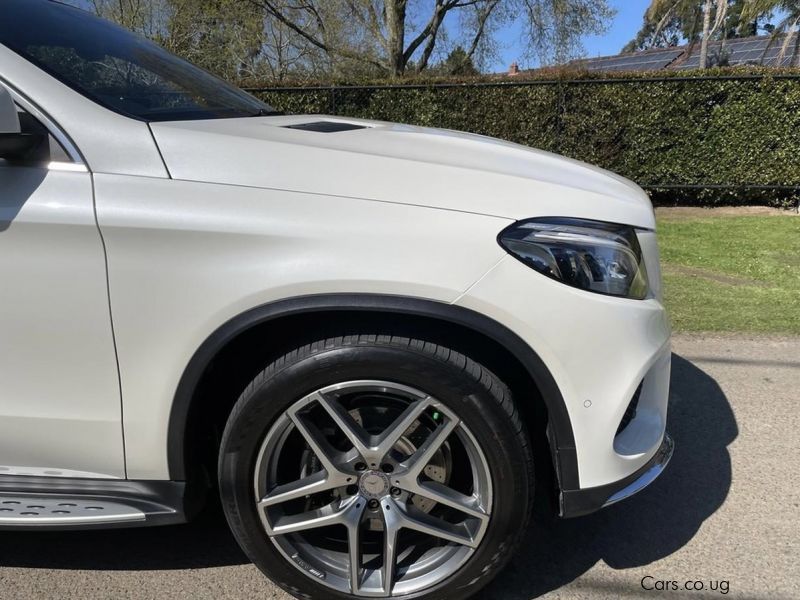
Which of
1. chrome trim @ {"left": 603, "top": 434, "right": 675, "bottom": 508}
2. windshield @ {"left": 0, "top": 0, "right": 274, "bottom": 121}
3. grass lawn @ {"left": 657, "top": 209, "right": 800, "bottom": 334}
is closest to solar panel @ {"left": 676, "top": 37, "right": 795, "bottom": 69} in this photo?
grass lawn @ {"left": 657, "top": 209, "right": 800, "bottom": 334}

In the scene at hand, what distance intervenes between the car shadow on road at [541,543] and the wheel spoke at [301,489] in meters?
0.54

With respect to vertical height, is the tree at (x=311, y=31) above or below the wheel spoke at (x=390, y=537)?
above

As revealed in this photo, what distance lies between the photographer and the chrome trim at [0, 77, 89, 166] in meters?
1.71

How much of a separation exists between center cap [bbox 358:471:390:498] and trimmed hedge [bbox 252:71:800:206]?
880cm

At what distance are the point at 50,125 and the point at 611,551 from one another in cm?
238

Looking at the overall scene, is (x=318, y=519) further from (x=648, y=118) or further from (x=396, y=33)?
(x=396, y=33)

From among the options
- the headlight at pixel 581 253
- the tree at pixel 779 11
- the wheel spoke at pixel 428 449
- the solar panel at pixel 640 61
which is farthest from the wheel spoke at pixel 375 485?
the solar panel at pixel 640 61

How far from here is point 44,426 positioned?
6.02 ft

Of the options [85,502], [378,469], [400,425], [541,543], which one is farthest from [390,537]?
[85,502]

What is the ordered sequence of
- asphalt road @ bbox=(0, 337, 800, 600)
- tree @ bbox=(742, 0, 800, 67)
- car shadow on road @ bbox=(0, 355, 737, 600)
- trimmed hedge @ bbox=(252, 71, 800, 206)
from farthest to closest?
tree @ bbox=(742, 0, 800, 67), trimmed hedge @ bbox=(252, 71, 800, 206), car shadow on road @ bbox=(0, 355, 737, 600), asphalt road @ bbox=(0, 337, 800, 600)

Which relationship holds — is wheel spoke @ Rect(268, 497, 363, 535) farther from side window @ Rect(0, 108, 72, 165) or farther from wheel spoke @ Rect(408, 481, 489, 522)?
side window @ Rect(0, 108, 72, 165)

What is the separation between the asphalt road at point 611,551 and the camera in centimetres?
211

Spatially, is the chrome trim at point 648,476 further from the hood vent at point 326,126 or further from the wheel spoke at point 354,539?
the hood vent at point 326,126

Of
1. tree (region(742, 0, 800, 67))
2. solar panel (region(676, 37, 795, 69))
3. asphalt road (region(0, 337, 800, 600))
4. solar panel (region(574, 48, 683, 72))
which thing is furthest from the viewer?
solar panel (region(676, 37, 795, 69))
